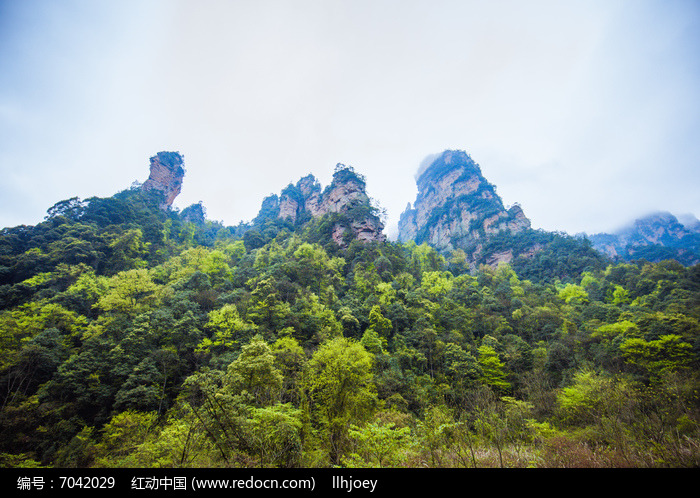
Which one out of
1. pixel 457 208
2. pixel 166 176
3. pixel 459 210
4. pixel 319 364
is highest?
pixel 166 176

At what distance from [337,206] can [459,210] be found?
152 feet

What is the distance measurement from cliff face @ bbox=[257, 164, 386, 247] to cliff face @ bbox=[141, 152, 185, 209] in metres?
21.8

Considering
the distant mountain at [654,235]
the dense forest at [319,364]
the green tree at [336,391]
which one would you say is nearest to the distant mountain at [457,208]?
the dense forest at [319,364]

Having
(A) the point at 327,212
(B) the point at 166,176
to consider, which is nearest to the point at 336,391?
(A) the point at 327,212

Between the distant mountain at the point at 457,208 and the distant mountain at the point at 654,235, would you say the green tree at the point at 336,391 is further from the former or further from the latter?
the distant mountain at the point at 654,235

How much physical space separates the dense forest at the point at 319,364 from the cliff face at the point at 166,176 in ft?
80.8

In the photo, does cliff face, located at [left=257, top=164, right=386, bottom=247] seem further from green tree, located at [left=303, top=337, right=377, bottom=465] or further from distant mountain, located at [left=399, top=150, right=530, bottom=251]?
distant mountain, located at [left=399, top=150, right=530, bottom=251]

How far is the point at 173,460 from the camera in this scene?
6.38 m

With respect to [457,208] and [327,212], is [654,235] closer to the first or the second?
[457,208]

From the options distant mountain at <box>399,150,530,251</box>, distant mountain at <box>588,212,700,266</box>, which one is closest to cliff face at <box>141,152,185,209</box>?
distant mountain at <box>399,150,530,251</box>

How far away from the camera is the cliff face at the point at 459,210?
211 ft

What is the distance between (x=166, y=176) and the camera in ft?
200
